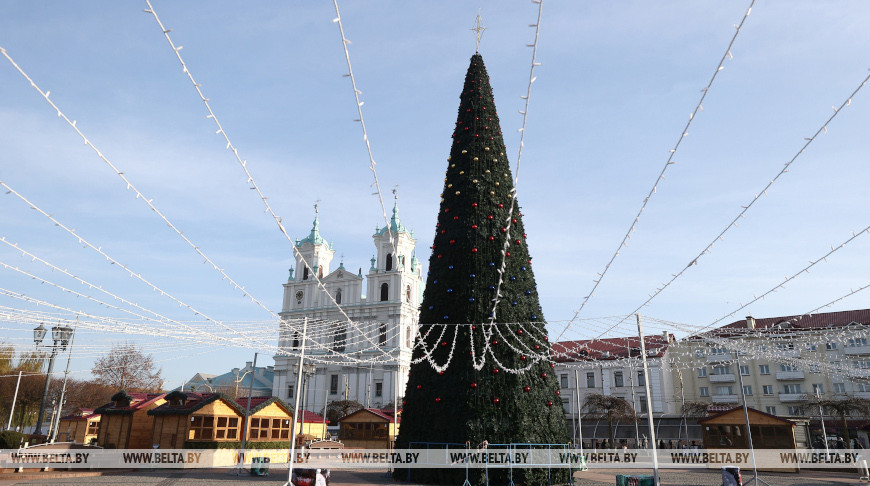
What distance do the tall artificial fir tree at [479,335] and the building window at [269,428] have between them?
38.9 feet

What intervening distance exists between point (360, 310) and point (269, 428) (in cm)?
4973

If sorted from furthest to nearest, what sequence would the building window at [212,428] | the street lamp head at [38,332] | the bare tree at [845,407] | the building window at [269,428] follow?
the bare tree at [845,407]
the building window at [269,428]
the building window at [212,428]
the street lamp head at [38,332]

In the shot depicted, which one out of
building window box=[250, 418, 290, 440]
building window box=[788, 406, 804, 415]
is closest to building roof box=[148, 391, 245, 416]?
building window box=[250, 418, 290, 440]

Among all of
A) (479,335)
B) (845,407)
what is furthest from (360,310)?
(479,335)

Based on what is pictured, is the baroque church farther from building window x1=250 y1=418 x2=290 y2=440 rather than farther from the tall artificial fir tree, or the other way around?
the tall artificial fir tree

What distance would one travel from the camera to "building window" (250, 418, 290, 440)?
84.9ft

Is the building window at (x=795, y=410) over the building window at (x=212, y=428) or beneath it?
over

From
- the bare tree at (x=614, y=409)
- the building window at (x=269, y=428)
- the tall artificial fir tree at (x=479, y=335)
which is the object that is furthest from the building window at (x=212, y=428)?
the bare tree at (x=614, y=409)

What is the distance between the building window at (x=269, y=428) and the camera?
25.9 m

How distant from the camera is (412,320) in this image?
75125 mm

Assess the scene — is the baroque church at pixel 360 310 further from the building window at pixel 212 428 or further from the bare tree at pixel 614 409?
the building window at pixel 212 428

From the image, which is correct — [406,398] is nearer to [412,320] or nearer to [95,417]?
[95,417]

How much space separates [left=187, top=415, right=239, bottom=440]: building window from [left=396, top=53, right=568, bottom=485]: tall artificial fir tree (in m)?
11.2

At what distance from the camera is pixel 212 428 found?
23.9 metres
